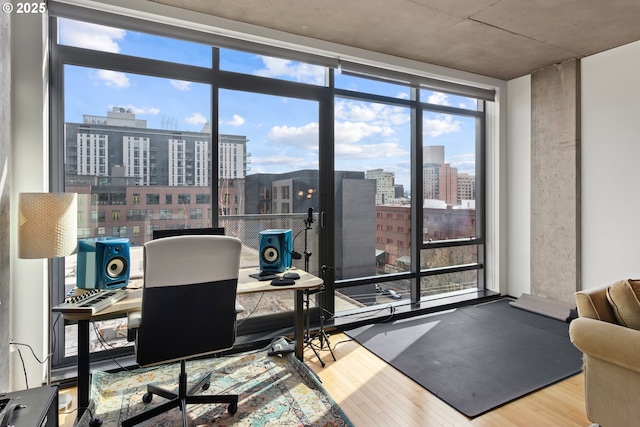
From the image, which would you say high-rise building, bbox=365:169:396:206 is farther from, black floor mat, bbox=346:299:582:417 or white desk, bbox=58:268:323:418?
white desk, bbox=58:268:323:418

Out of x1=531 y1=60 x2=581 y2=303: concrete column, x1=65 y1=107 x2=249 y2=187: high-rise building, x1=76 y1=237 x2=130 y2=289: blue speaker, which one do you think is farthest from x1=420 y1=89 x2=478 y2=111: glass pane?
x1=76 y1=237 x2=130 y2=289: blue speaker

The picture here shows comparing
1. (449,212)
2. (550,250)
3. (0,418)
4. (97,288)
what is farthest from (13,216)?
(550,250)

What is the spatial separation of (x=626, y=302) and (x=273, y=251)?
2345 millimetres

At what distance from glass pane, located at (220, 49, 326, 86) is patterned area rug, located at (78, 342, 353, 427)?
2547mm

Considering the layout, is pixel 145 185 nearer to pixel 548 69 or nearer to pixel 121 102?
pixel 121 102

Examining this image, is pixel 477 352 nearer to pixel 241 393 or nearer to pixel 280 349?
pixel 280 349

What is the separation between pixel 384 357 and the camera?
3016mm

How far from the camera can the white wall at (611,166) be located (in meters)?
3.58

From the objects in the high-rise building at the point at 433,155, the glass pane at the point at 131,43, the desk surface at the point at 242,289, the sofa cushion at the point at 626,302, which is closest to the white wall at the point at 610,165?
the high-rise building at the point at 433,155

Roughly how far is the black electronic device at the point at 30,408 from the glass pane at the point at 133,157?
0.94 m

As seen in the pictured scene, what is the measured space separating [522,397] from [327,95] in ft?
10.0

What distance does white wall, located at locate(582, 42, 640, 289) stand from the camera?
141 inches

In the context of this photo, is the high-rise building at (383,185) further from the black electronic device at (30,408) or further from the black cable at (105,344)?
the black electronic device at (30,408)

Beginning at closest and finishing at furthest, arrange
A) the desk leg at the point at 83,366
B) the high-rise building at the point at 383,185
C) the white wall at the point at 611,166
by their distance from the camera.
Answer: the desk leg at the point at 83,366 < the white wall at the point at 611,166 < the high-rise building at the point at 383,185
